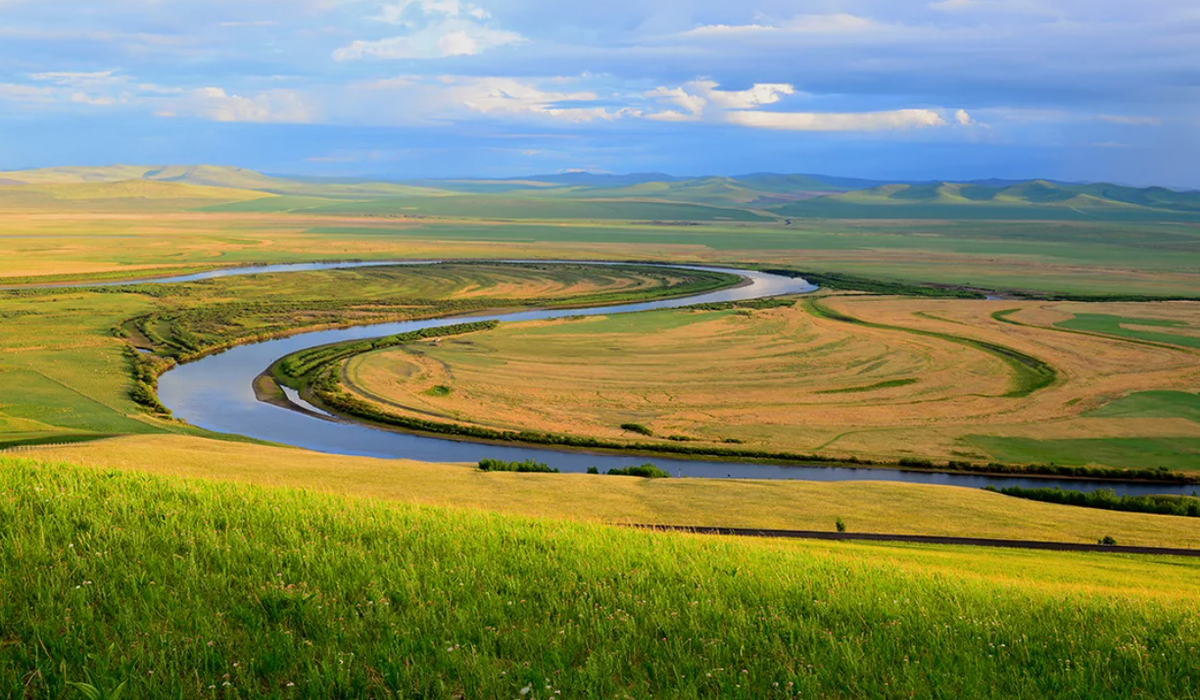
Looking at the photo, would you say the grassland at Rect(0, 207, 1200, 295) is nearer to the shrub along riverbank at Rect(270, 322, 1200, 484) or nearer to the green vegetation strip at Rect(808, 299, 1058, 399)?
the green vegetation strip at Rect(808, 299, 1058, 399)

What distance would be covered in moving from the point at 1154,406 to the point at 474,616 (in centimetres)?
5488

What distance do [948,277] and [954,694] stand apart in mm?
122818

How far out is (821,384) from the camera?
5819 cm

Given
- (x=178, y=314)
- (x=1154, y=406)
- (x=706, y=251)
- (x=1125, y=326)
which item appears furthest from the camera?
(x=706, y=251)

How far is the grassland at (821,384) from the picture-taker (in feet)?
154

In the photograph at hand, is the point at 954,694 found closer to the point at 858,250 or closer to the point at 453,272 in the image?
the point at 453,272

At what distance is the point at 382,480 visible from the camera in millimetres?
28531

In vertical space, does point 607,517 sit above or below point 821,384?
above

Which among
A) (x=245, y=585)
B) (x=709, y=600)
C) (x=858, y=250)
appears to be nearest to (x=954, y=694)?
(x=709, y=600)

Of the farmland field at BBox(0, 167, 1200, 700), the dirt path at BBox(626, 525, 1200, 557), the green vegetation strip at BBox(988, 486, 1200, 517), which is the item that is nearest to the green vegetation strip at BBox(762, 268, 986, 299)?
the farmland field at BBox(0, 167, 1200, 700)

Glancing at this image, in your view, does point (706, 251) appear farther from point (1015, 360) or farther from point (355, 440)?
point (355, 440)

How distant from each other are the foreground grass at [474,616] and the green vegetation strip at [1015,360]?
161 feet

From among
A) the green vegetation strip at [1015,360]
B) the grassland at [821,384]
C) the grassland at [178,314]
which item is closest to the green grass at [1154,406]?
the grassland at [821,384]

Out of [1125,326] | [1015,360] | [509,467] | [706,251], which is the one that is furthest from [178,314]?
[706,251]
